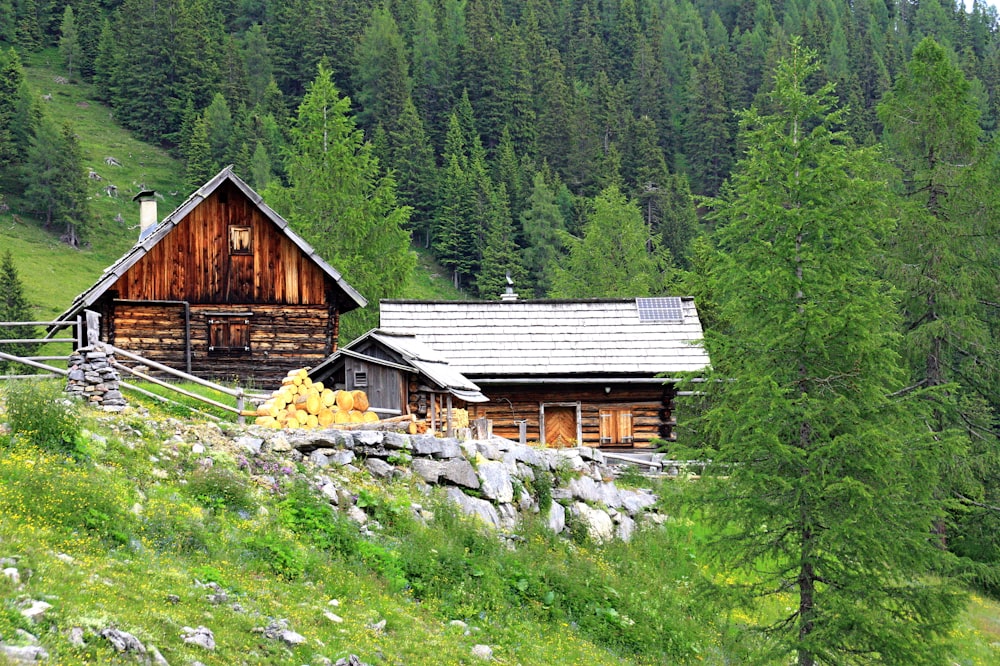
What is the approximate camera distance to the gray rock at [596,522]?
2238cm

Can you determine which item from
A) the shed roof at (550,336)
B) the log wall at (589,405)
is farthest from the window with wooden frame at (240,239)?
the log wall at (589,405)

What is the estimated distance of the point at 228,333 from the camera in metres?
30.4

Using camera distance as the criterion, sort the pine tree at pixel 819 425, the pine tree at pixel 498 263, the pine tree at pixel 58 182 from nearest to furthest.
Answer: the pine tree at pixel 819 425, the pine tree at pixel 58 182, the pine tree at pixel 498 263

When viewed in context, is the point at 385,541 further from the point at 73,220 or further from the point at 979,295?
the point at 73,220

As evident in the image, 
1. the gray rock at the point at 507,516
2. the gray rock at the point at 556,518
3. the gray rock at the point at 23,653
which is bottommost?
the gray rock at the point at 556,518

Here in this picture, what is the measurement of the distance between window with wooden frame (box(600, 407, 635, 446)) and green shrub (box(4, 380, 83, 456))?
18896 millimetres

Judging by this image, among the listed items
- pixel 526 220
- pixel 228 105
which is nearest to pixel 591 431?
pixel 526 220

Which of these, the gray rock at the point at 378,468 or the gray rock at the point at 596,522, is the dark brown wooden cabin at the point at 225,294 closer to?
the gray rock at the point at 596,522

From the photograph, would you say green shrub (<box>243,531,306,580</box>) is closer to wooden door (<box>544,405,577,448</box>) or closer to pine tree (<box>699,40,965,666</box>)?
pine tree (<box>699,40,965,666</box>)

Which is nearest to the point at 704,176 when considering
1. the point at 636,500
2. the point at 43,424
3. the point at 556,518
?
the point at 636,500

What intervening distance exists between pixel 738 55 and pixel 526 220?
62.7 meters

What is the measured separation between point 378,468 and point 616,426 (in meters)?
13.7

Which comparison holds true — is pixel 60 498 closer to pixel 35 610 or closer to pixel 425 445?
pixel 35 610

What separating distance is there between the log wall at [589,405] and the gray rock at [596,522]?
8.26 meters
